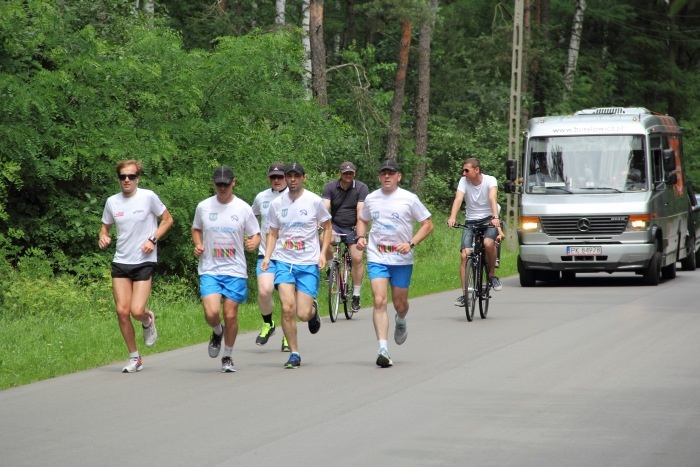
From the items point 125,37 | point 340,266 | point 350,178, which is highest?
point 125,37

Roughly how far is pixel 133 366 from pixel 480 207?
6375 millimetres

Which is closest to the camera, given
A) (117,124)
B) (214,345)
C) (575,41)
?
(214,345)

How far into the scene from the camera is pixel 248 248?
449 inches

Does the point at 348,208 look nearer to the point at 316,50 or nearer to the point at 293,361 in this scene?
the point at 293,361

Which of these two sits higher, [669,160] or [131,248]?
[131,248]

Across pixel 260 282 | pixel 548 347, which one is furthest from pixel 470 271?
pixel 260 282

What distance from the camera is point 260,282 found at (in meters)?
12.5

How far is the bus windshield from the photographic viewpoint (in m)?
22.2

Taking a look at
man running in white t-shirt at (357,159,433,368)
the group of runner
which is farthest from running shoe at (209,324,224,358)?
man running in white t-shirt at (357,159,433,368)

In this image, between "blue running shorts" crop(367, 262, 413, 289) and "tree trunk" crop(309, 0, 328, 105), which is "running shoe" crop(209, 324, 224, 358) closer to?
"blue running shorts" crop(367, 262, 413, 289)

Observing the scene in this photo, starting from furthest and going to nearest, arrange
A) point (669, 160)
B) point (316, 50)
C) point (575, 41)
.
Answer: point (575, 41) → point (316, 50) → point (669, 160)

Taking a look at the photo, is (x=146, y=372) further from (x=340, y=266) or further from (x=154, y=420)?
(x=340, y=266)

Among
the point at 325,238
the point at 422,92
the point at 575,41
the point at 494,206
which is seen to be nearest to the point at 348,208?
the point at 494,206

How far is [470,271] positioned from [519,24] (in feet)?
48.3
